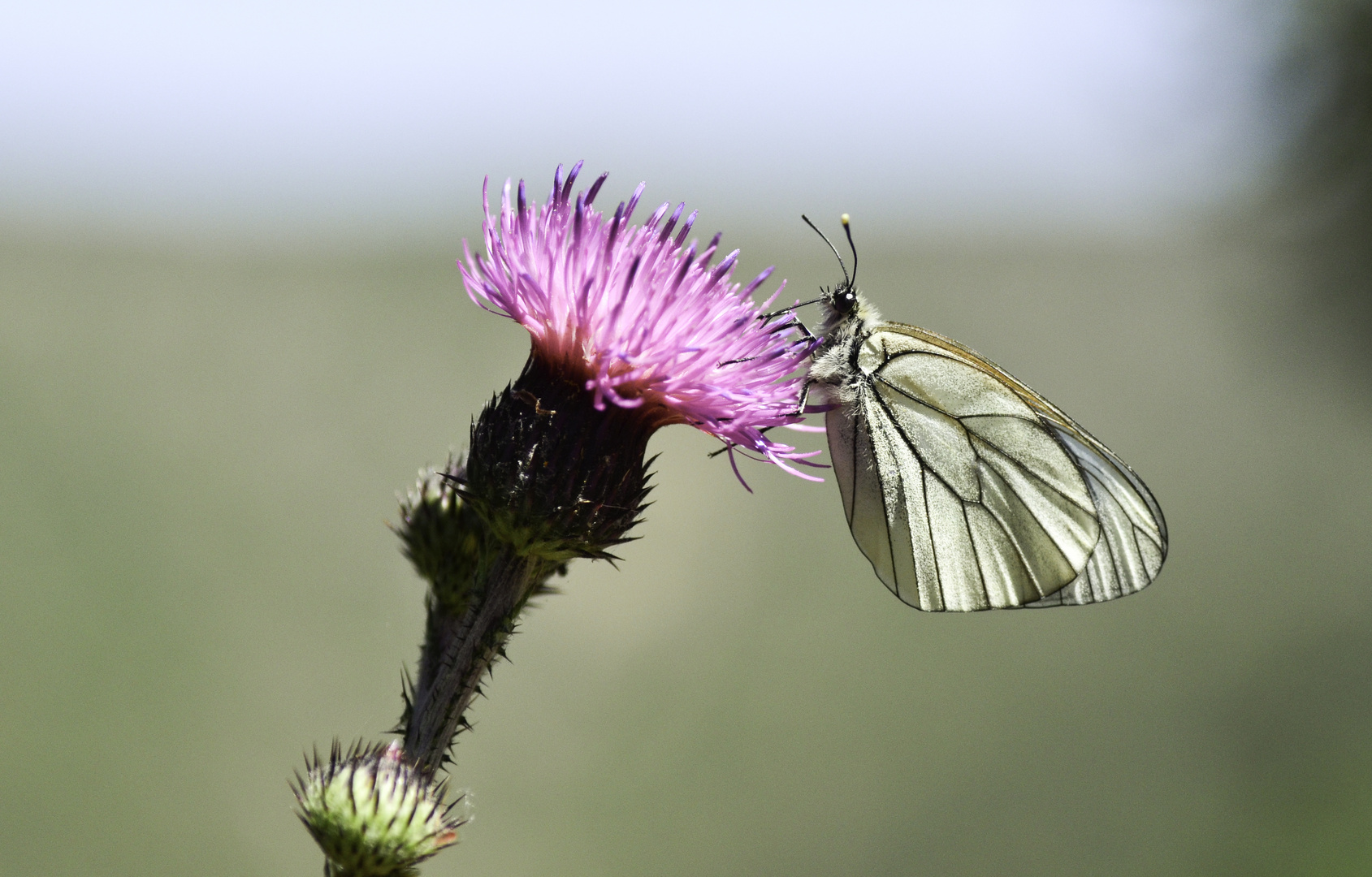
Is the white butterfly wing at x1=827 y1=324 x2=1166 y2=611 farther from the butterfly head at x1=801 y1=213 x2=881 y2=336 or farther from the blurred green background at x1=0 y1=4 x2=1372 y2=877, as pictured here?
the blurred green background at x1=0 y1=4 x2=1372 y2=877

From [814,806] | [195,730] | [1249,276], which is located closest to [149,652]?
[195,730]

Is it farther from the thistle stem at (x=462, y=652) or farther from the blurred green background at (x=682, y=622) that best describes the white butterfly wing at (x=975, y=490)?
the blurred green background at (x=682, y=622)

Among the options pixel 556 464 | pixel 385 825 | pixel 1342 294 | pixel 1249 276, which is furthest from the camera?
pixel 1249 276

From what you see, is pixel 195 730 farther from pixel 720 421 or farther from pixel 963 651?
pixel 720 421

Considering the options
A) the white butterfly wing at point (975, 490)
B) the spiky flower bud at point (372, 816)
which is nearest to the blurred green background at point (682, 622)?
the white butterfly wing at point (975, 490)

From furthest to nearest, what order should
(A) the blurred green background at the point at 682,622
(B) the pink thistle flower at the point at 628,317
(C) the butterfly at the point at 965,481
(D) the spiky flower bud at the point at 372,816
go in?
(A) the blurred green background at the point at 682,622 < (C) the butterfly at the point at 965,481 < (B) the pink thistle flower at the point at 628,317 < (D) the spiky flower bud at the point at 372,816
